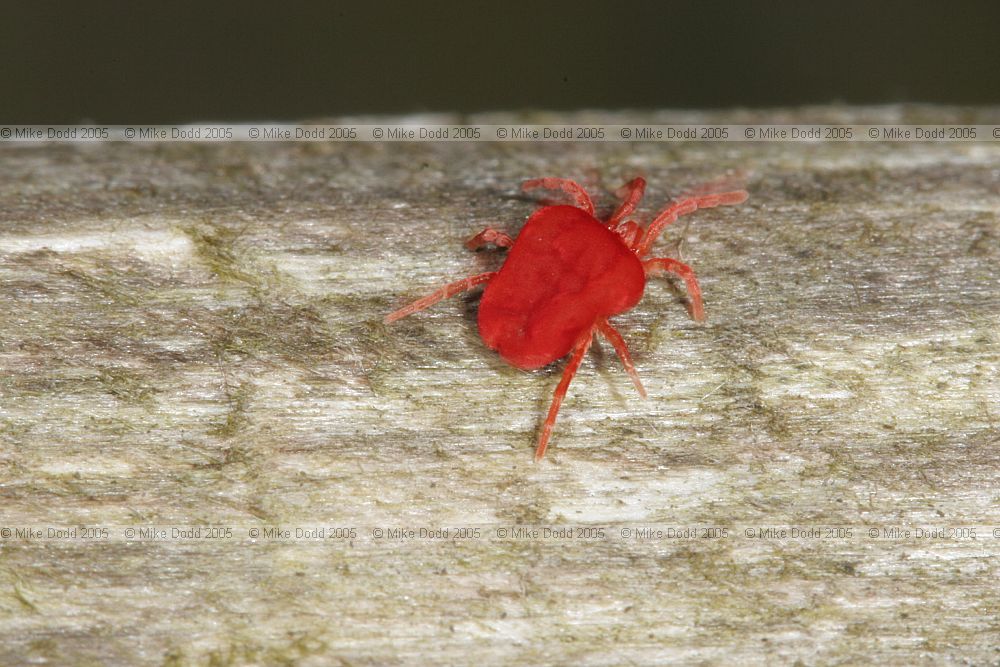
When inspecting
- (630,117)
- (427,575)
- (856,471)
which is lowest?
(427,575)

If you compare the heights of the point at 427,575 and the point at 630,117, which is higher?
the point at 630,117

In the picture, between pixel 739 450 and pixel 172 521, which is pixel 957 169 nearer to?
pixel 739 450

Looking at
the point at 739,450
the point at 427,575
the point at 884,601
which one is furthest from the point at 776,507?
the point at 427,575

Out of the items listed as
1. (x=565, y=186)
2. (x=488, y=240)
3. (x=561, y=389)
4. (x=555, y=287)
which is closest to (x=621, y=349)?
(x=561, y=389)

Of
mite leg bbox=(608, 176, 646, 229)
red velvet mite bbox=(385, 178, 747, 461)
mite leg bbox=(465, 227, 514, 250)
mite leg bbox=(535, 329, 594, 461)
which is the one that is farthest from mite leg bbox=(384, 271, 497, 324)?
mite leg bbox=(608, 176, 646, 229)

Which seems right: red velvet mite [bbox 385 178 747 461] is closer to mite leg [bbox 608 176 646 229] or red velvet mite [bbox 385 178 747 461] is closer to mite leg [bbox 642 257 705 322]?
mite leg [bbox 642 257 705 322]

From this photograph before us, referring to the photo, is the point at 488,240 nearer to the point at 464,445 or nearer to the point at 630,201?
the point at 630,201
